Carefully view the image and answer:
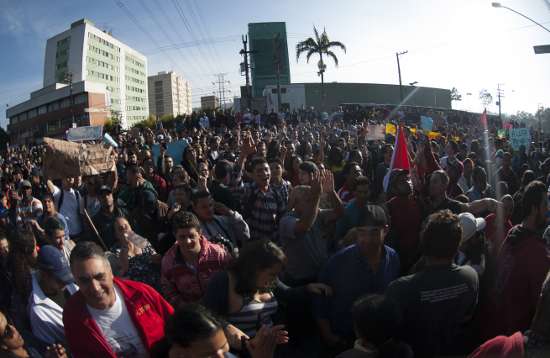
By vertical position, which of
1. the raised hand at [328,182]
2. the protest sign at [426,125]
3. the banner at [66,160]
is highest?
the protest sign at [426,125]

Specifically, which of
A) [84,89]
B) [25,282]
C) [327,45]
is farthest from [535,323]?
[84,89]

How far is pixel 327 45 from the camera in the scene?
3347 cm

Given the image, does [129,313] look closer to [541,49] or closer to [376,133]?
[376,133]

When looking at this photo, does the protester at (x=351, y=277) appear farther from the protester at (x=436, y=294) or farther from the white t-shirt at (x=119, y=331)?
the white t-shirt at (x=119, y=331)

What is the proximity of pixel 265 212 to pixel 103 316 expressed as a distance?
233 centimetres

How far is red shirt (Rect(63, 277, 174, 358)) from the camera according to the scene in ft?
7.47

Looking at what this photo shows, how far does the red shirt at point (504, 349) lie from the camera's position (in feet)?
5.51

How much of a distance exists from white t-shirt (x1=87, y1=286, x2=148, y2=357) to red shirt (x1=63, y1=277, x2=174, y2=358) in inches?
1.1

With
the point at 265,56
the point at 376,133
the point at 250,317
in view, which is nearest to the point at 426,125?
the point at 376,133

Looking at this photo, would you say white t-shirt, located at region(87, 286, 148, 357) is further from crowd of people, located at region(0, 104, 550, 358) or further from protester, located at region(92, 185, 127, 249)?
protester, located at region(92, 185, 127, 249)

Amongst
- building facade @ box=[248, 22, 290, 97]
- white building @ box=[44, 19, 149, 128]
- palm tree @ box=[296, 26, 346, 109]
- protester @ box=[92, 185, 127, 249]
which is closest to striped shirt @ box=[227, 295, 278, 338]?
protester @ box=[92, 185, 127, 249]

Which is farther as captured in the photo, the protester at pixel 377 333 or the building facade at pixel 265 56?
the building facade at pixel 265 56

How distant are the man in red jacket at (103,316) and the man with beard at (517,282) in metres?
2.17

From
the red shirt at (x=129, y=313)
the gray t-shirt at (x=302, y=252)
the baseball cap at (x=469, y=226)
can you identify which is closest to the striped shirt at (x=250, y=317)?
the red shirt at (x=129, y=313)
